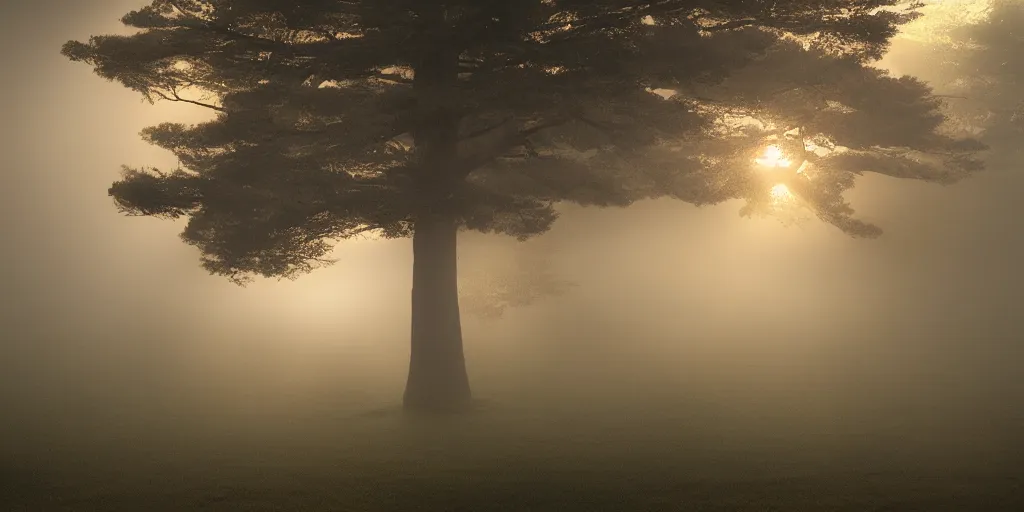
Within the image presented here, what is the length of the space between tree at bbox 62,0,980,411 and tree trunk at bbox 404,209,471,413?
3 centimetres

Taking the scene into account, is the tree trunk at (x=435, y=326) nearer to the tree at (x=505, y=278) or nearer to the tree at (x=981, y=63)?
the tree at (x=505, y=278)

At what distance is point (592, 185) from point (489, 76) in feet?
9.70

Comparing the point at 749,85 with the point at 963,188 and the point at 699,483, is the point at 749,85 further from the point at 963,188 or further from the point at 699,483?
the point at 963,188

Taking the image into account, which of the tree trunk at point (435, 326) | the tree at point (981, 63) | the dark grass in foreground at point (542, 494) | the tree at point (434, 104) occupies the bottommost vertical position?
the dark grass in foreground at point (542, 494)

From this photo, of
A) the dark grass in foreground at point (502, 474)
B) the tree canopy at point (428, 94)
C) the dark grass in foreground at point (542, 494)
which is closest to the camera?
the dark grass in foreground at point (542, 494)

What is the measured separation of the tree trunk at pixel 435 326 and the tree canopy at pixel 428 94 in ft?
5.44

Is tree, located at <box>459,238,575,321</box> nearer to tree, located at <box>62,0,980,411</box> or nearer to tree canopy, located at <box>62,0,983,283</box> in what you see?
tree, located at <box>62,0,980,411</box>

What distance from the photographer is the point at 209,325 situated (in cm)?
4984

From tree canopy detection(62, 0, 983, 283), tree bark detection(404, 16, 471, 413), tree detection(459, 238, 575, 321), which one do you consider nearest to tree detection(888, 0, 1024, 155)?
tree detection(459, 238, 575, 321)

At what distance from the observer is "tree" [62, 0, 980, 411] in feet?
51.2

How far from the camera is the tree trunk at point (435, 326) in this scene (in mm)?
18625

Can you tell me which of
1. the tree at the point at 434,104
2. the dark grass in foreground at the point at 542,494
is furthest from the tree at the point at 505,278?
the dark grass in foreground at the point at 542,494

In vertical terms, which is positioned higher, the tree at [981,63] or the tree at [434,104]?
the tree at [981,63]

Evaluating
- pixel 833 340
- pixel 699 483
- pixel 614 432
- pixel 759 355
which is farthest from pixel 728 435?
pixel 833 340
